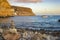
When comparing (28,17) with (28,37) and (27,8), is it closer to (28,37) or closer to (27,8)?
(27,8)

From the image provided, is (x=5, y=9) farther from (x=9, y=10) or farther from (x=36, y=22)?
(x=36, y=22)

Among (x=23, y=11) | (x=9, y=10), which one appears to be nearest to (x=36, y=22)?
(x=23, y=11)

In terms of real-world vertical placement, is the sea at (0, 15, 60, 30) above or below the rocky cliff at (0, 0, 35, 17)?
below

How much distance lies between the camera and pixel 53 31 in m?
2.21

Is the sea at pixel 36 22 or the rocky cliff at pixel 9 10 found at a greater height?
the rocky cliff at pixel 9 10

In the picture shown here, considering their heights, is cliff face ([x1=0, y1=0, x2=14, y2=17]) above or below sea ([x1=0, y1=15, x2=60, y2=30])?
above

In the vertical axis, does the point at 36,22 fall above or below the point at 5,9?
below

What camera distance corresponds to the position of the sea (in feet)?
7.26

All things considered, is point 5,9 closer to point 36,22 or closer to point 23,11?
point 23,11

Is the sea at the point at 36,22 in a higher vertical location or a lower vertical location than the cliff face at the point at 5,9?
lower

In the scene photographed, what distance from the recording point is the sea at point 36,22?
7.26 ft

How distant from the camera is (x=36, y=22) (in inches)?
87.7

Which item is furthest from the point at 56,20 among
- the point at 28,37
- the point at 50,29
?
the point at 28,37

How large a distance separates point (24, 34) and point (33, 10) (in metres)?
0.36
